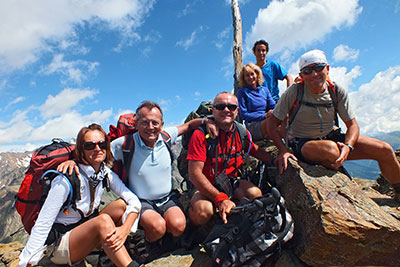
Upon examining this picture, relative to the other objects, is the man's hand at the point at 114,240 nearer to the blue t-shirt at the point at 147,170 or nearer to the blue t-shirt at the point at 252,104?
the blue t-shirt at the point at 147,170

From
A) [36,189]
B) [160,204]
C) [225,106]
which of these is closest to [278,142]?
[225,106]

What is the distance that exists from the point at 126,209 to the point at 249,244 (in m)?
2.65

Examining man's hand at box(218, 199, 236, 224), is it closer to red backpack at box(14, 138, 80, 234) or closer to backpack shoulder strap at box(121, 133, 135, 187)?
backpack shoulder strap at box(121, 133, 135, 187)

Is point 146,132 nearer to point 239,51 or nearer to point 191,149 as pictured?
point 191,149

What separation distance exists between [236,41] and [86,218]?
41.6 feet

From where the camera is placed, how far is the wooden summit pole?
525 inches

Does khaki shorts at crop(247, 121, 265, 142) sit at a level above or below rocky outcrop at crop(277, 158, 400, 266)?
above

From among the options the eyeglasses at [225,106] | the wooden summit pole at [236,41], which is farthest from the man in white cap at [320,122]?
the wooden summit pole at [236,41]

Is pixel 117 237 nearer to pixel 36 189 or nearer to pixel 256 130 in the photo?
pixel 36 189

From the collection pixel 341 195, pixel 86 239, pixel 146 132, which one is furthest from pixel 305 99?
pixel 86 239

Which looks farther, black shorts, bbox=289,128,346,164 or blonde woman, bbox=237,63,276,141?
blonde woman, bbox=237,63,276,141

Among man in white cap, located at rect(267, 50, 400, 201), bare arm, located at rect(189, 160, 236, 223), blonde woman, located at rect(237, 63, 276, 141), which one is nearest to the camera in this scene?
bare arm, located at rect(189, 160, 236, 223)

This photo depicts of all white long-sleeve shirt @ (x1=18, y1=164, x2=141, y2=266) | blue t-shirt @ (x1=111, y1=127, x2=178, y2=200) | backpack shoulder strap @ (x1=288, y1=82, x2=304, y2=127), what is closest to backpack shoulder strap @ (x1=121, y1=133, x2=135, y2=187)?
blue t-shirt @ (x1=111, y1=127, x2=178, y2=200)

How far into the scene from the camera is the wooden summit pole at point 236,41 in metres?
13.3
